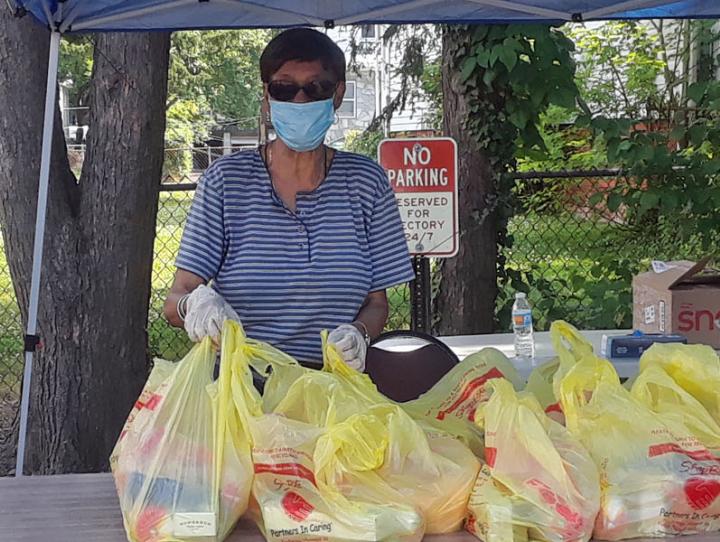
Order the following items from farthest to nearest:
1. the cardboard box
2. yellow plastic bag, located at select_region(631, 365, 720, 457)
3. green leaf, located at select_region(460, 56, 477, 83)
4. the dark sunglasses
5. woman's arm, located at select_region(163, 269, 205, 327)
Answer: green leaf, located at select_region(460, 56, 477, 83) → the cardboard box → the dark sunglasses → woman's arm, located at select_region(163, 269, 205, 327) → yellow plastic bag, located at select_region(631, 365, 720, 457)

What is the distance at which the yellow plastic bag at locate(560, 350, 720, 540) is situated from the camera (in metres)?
1.45

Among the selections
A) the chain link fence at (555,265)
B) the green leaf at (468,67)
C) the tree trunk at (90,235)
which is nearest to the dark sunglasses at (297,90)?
the tree trunk at (90,235)

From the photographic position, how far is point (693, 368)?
1.69 metres

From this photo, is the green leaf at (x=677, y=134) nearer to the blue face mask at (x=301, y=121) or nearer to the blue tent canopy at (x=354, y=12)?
the blue tent canopy at (x=354, y=12)

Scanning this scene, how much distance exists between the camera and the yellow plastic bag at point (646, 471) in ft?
4.76

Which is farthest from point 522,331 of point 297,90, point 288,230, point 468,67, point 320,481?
point 320,481

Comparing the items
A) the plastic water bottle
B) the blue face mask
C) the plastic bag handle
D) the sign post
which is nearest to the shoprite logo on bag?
the sign post

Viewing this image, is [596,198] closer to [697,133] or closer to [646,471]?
[697,133]

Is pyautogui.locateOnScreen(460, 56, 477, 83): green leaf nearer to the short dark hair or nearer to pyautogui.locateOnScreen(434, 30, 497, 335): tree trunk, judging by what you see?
pyautogui.locateOnScreen(434, 30, 497, 335): tree trunk

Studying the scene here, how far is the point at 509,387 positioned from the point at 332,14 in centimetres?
185

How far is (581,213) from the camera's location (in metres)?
6.34

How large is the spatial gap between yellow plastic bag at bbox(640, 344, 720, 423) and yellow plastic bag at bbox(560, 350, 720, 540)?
0.49ft

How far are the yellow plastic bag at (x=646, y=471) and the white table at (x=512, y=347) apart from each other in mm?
1373

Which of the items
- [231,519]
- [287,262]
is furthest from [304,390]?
[287,262]
